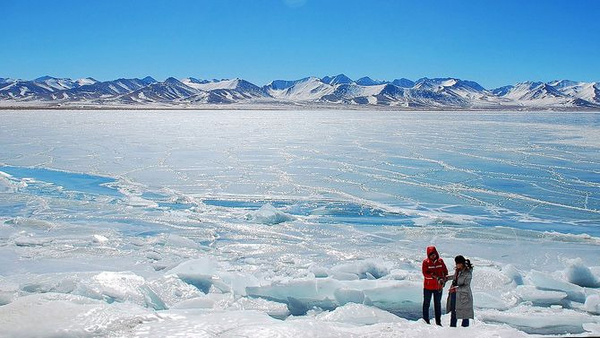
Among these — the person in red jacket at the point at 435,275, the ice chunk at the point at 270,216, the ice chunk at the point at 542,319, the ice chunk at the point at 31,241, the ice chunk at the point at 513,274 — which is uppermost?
the person in red jacket at the point at 435,275

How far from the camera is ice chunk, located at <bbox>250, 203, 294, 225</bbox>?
9.40m

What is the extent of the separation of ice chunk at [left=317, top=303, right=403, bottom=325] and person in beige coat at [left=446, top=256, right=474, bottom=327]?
0.84 metres

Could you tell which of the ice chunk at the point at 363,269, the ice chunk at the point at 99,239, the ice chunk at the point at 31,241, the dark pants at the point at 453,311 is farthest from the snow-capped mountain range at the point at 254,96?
the dark pants at the point at 453,311

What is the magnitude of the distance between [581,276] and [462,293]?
2.68 metres

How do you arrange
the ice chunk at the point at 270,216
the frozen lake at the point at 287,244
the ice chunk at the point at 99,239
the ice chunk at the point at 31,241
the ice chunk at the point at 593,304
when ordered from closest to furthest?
1. the frozen lake at the point at 287,244
2. the ice chunk at the point at 593,304
3. the ice chunk at the point at 31,241
4. the ice chunk at the point at 99,239
5. the ice chunk at the point at 270,216

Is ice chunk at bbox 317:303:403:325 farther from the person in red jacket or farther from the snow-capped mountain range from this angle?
the snow-capped mountain range

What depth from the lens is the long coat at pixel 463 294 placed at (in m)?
4.59

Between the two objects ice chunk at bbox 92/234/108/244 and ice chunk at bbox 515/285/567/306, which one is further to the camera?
ice chunk at bbox 92/234/108/244

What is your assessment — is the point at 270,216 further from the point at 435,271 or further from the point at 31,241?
the point at 435,271

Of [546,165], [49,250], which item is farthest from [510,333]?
[546,165]

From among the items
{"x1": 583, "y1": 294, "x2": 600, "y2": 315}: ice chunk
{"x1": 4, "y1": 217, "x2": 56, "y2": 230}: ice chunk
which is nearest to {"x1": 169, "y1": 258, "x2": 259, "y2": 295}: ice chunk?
{"x1": 4, "y1": 217, "x2": 56, "y2": 230}: ice chunk

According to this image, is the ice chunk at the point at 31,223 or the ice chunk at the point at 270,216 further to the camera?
the ice chunk at the point at 270,216

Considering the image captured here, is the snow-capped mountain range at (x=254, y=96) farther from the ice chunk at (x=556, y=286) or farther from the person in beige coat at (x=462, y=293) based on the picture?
the person in beige coat at (x=462, y=293)

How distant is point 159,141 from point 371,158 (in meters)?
11.5
